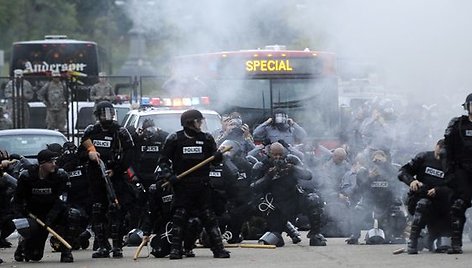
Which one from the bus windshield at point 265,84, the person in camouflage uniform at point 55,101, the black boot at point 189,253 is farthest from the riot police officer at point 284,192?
the person in camouflage uniform at point 55,101

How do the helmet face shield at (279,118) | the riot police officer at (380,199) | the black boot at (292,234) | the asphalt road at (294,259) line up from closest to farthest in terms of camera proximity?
the asphalt road at (294,259) < the black boot at (292,234) < the riot police officer at (380,199) < the helmet face shield at (279,118)

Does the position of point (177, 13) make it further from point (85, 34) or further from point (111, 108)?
point (85, 34)

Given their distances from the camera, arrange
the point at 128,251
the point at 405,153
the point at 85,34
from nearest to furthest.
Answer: the point at 128,251, the point at 405,153, the point at 85,34

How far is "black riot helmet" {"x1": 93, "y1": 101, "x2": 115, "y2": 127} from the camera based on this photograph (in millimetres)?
17125

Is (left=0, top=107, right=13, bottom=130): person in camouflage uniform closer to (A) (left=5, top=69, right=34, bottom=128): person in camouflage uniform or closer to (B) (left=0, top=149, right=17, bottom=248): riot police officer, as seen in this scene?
(A) (left=5, top=69, right=34, bottom=128): person in camouflage uniform

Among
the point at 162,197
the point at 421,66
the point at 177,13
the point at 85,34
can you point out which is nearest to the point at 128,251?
the point at 162,197

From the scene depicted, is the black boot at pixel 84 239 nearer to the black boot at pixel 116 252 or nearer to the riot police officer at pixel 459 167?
the black boot at pixel 116 252

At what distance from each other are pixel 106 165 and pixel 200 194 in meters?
1.41

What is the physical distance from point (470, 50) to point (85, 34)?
36.8 meters

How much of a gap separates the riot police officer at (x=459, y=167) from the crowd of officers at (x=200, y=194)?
12 mm

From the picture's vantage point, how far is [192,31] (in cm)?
2633

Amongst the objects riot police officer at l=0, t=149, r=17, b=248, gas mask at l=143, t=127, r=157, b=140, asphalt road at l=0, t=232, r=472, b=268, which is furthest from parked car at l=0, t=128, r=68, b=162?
asphalt road at l=0, t=232, r=472, b=268

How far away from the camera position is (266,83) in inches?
1018

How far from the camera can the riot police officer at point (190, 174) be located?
16.6m
